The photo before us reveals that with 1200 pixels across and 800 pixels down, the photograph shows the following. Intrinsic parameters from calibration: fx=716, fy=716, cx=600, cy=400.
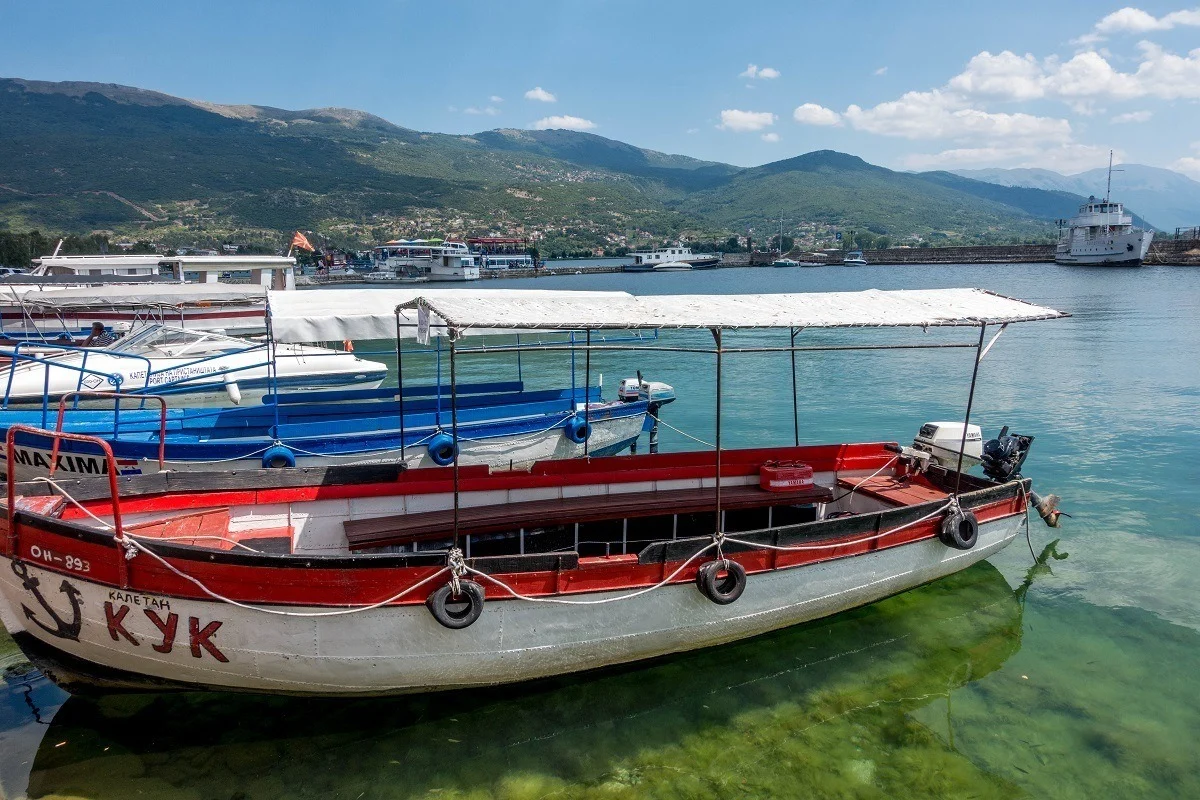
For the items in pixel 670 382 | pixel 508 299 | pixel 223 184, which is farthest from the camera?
pixel 223 184

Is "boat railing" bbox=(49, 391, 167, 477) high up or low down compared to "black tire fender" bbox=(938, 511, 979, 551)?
up

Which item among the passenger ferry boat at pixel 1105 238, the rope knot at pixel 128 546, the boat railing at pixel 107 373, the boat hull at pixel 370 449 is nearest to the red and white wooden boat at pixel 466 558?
the rope knot at pixel 128 546

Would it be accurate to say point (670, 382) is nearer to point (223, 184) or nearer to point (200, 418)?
point (200, 418)

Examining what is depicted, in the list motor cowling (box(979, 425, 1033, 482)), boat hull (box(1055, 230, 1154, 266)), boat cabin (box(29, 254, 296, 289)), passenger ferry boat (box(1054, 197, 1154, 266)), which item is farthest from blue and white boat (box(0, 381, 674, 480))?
passenger ferry boat (box(1054, 197, 1154, 266))

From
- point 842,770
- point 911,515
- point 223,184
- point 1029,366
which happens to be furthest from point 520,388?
point 223,184

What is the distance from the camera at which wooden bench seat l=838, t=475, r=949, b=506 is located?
8.89 metres

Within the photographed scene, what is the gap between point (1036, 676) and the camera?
7.68 meters

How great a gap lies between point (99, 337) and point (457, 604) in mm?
23639

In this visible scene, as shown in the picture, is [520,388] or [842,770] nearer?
[842,770]

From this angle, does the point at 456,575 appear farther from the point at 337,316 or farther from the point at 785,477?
the point at 337,316

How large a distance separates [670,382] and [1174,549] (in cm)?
1622

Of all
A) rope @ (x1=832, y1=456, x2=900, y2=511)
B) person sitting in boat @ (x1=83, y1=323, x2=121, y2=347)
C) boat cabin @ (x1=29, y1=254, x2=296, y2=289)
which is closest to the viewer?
rope @ (x1=832, y1=456, x2=900, y2=511)

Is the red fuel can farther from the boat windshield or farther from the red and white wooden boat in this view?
the boat windshield

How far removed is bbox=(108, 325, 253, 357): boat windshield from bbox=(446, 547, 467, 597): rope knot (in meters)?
14.7
